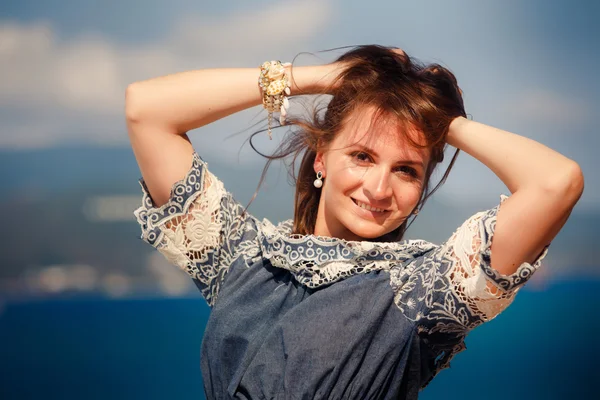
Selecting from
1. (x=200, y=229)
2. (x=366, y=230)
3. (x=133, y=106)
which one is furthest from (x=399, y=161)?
(x=133, y=106)

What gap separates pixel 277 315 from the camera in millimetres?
1443

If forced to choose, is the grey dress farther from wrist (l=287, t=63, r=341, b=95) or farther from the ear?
wrist (l=287, t=63, r=341, b=95)

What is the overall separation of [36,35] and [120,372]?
146cm

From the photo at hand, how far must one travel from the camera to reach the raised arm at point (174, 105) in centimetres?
149

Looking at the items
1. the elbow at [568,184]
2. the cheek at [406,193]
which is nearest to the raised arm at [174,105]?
the cheek at [406,193]

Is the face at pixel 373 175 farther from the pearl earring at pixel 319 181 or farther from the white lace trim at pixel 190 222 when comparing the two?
the white lace trim at pixel 190 222

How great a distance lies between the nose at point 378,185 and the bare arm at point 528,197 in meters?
0.22

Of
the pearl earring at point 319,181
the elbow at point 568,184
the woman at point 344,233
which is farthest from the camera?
the pearl earring at point 319,181

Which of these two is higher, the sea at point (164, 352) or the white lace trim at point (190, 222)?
the white lace trim at point (190, 222)

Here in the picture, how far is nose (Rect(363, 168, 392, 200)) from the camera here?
1392 millimetres

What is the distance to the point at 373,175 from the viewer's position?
141 cm

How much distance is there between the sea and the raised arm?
1.71 metres

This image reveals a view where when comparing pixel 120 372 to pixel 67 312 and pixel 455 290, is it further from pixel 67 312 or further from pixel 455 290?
pixel 455 290

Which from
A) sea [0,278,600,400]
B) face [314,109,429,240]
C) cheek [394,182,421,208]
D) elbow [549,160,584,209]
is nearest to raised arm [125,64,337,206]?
face [314,109,429,240]
